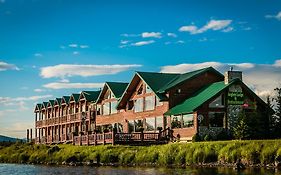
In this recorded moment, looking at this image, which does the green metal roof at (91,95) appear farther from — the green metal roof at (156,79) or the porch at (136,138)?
the porch at (136,138)

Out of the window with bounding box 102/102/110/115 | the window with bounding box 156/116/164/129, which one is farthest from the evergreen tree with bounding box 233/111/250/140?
the window with bounding box 102/102/110/115

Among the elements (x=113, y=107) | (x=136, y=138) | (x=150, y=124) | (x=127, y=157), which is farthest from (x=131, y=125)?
(x=127, y=157)

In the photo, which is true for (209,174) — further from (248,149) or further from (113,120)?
(113,120)

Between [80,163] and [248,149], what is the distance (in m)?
18.7

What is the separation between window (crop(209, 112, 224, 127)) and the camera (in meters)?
49.4

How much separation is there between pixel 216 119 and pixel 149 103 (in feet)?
33.5

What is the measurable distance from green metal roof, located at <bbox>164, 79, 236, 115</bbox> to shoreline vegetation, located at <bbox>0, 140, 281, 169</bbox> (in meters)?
6.85

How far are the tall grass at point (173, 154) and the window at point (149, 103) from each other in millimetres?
8972

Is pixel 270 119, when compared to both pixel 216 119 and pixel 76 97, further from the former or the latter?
pixel 76 97

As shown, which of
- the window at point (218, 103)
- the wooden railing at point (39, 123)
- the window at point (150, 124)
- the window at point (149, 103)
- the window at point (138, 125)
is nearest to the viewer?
the window at point (218, 103)

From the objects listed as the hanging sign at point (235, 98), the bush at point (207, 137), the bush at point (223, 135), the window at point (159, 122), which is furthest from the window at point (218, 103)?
the window at point (159, 122)

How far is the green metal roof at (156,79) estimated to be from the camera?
182 ft

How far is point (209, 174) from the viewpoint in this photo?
30969 mm

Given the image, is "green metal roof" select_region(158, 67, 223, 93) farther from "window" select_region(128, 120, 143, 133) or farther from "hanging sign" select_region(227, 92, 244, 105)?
"window" select_region(128, 120, 143, 133)
